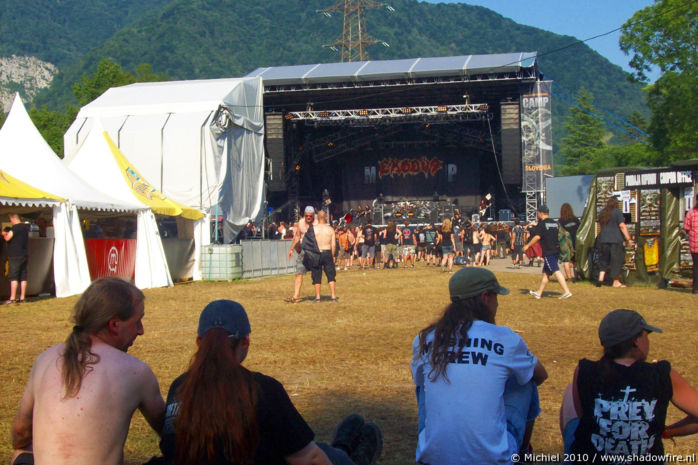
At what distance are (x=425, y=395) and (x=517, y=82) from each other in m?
27.1

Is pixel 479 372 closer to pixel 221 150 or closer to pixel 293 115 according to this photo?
pixel 221 150

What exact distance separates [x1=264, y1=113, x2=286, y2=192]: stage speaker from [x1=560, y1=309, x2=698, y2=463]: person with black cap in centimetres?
2854

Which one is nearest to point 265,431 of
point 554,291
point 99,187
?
point 554,291

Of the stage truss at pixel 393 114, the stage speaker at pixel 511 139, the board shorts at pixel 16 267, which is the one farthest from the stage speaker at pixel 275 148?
the board shorts at pixel 16 267

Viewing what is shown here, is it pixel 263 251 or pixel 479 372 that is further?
pixel 263 251

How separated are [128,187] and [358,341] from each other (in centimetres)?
1054

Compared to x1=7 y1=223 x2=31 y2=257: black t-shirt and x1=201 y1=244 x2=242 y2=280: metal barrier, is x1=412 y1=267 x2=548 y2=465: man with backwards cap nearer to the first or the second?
x1=7 y1=223 x2=31 y2=257: black t-shirt

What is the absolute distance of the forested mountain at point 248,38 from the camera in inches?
4424

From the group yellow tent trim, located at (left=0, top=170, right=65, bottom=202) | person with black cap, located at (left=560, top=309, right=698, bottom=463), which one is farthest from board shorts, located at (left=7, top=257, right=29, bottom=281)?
person with black cap, located at (left=560, top=309, right=698, bottom=463)

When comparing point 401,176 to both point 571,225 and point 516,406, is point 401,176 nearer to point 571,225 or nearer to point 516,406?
point 571,225

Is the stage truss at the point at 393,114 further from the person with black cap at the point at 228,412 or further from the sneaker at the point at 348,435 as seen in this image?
the person with black cap at the point at 228,412

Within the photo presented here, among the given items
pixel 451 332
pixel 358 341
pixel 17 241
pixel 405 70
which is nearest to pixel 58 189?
pixel 17 241

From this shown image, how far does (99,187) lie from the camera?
1697 centimetres

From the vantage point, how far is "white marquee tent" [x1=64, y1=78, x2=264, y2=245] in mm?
22953
